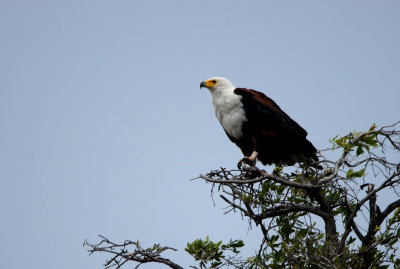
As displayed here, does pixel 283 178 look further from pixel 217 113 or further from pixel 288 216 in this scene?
pixel 217 113

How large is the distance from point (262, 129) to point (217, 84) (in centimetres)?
99

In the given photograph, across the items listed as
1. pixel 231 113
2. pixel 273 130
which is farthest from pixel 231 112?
pixel 273 130

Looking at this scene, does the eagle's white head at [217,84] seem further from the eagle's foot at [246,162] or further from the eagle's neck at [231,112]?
the eagle's foot at [246,162]

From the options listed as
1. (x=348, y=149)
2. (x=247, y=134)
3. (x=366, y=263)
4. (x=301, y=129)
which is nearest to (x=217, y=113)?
(x=247, y=134)

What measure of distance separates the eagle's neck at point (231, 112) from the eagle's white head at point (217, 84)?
0.39ft

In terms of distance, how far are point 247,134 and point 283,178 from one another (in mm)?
1641

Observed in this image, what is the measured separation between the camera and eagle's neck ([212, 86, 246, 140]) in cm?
589

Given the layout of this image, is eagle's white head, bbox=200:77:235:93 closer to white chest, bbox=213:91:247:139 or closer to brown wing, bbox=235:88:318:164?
white chest, bbox=213:91:247:139

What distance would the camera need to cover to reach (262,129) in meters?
5.80

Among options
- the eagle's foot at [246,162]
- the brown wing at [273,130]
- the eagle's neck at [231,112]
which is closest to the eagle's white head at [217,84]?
Result: the eagle's neck at [231,112]

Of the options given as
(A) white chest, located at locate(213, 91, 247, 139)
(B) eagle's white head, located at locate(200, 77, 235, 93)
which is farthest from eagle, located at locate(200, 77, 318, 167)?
(B) eagle's white head, located at locate(200, 77, 235, 93)

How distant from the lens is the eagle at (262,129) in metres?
5.72

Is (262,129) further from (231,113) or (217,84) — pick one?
(217,84)

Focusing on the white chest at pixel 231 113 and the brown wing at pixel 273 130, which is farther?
the white chest at pixel 231 113
